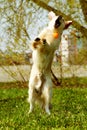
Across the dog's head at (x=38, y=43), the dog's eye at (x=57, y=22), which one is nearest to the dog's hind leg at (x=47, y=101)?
→ the dog's head at (x=38, y=43)

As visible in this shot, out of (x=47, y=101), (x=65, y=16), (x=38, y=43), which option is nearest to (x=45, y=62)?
(x=38, y=43)

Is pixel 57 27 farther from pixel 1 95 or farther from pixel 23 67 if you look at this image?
pixel 23 67

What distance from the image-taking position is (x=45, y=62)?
21.9 ft

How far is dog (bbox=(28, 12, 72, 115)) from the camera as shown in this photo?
21.4 ft

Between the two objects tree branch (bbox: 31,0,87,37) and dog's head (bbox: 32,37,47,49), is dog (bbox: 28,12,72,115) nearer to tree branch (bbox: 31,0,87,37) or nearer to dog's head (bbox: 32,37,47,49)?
dog's head (bbox: 32,37,47,49)

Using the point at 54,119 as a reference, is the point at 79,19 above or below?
below

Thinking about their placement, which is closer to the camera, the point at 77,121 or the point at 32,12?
the point at 77,121

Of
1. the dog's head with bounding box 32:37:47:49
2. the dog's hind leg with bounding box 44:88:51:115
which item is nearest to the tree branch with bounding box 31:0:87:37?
the dog's hind leg with bounding box 44:88:51:115

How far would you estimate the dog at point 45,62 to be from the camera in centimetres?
653

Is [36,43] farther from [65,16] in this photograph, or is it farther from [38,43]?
[65,16]

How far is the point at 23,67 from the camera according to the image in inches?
619

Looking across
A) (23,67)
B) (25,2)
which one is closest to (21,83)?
(23,67)

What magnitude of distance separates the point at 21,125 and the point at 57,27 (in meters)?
1.59

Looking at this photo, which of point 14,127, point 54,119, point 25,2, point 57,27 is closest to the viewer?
point 14,127
